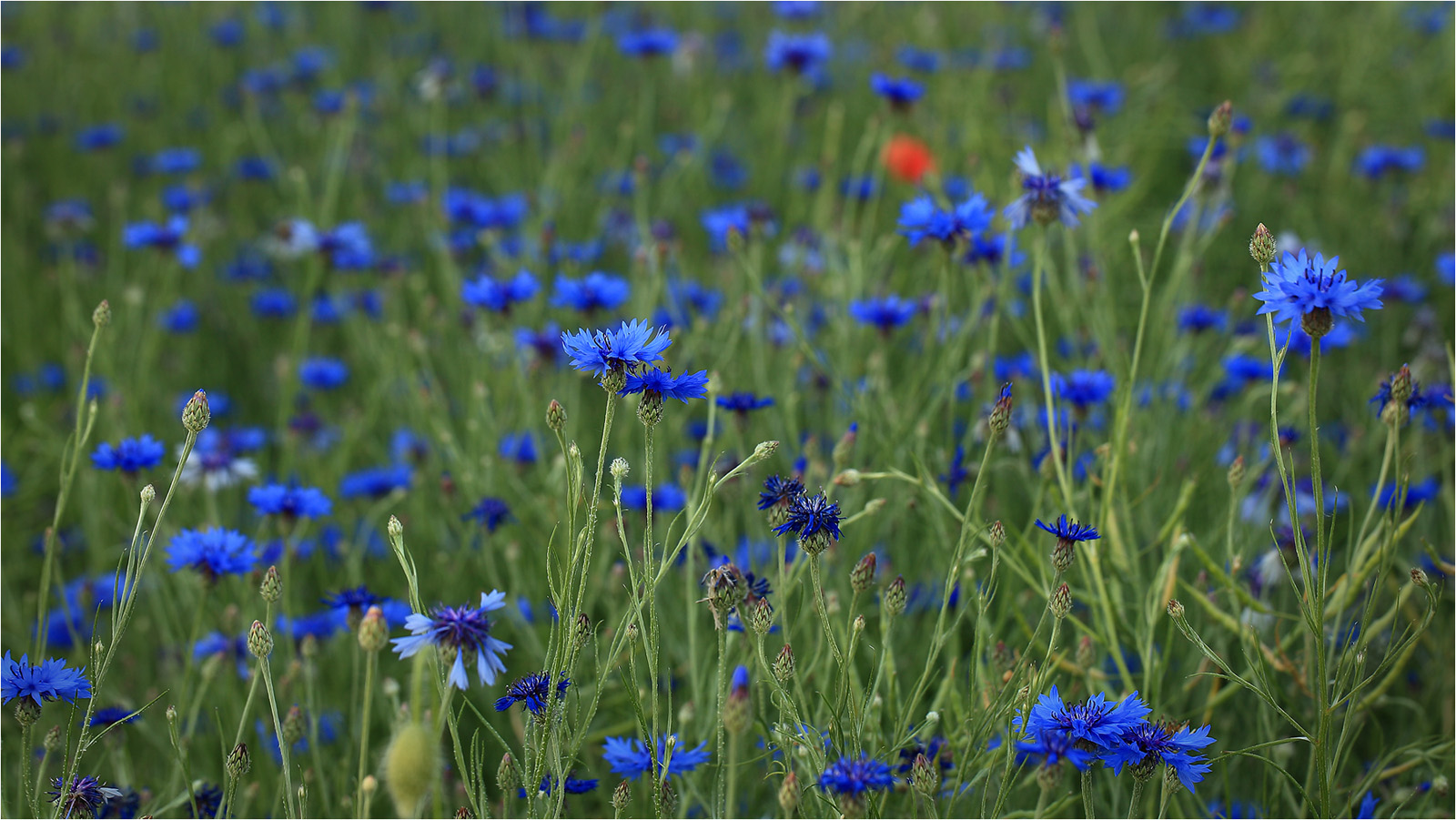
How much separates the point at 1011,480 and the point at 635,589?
38.2 inches

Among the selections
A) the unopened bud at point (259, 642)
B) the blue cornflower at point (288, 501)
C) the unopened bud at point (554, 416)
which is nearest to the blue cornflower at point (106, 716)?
the blue cornflower at point (288, 501)

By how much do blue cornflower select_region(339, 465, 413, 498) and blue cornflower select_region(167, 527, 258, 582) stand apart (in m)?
0.51

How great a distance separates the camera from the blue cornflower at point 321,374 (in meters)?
2.39

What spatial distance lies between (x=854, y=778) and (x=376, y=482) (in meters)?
1.22

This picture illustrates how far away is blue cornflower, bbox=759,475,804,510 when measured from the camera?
111 cm

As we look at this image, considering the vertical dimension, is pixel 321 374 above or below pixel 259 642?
above

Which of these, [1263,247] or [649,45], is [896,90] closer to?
[649,45]

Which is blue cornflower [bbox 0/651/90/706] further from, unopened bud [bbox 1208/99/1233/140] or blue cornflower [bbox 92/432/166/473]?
unopened bud [bbox 1208/99/1233/140]

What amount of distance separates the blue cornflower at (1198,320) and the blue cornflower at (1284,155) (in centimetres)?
80

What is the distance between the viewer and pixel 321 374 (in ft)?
7.86

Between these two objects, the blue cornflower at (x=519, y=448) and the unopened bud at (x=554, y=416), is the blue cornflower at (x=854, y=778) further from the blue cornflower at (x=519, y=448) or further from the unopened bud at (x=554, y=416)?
the blue cornflower at (x=519, y=448)

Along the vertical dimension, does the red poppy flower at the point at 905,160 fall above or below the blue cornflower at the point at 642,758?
above

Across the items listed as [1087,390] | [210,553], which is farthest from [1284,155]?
[210,553]

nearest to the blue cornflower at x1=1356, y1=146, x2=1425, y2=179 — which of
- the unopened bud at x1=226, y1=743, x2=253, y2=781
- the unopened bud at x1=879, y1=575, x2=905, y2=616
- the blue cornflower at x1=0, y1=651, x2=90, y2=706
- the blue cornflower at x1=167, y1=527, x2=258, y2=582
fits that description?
the unopened bud at x1=879, y1=575, x2=905, y2=616
